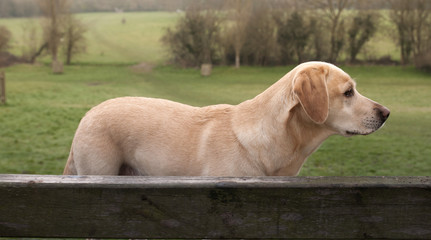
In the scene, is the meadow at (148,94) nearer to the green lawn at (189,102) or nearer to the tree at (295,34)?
the green lawn at (189,102)

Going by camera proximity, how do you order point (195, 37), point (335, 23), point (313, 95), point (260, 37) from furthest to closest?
point (195, 37) < point (260, 37) < point (335, 23) < point (313, 95)

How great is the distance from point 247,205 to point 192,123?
5.08 feet

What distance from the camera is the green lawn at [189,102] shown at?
8.70m

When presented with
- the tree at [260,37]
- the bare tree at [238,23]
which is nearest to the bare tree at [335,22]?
the tree at [260,37]

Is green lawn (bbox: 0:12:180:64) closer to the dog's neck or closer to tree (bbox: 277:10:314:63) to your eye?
tree (bbox: 277:10:314:63)

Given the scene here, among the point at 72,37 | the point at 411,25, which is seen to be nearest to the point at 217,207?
the point at 411,25

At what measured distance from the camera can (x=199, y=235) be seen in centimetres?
180

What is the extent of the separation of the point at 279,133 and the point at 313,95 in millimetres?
353

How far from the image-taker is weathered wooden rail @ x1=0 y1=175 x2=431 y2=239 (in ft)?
5.71

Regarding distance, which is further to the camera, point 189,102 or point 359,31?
point 359,31

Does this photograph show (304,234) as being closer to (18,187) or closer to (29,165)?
(18,187)

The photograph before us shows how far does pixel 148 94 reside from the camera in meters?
20.0

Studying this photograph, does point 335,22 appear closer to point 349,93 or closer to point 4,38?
point 349,93

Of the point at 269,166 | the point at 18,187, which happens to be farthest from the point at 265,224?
the point at 269,166
